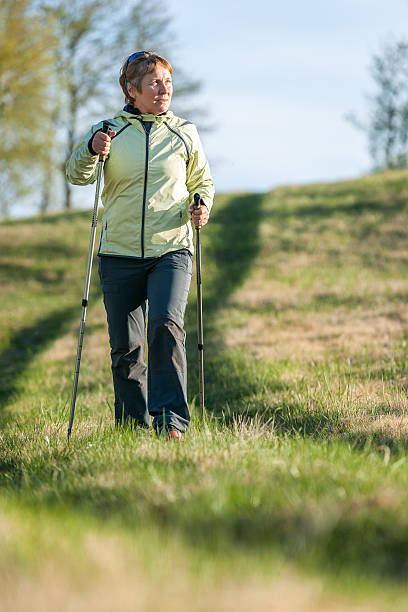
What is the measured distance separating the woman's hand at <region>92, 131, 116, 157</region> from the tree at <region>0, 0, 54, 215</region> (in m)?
19.1

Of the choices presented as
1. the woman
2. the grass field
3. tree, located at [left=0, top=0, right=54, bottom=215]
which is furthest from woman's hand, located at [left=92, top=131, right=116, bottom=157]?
tree, located at [left=0, top=0, right=54, bottom=215]

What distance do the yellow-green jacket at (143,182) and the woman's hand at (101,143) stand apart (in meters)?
0.11

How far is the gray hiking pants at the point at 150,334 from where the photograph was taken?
4.56 meters

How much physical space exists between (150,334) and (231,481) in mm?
1771

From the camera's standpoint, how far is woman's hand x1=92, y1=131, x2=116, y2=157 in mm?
4547

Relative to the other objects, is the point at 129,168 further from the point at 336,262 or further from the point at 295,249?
the point at 295,249

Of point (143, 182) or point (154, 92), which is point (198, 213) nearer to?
point (143, 182)

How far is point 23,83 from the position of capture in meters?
23.0

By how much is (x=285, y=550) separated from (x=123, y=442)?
69.7 inches

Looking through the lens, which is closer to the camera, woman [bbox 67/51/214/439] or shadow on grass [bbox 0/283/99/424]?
woman [bbox 67/51/214/439]

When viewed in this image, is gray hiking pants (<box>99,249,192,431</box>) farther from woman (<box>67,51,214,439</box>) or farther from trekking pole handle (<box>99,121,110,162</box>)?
trekking pole handle (<box>99,121,110,162</box>)

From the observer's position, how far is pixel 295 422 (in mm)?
4879

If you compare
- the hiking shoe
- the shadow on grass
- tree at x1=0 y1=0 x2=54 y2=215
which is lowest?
the shadow on grass

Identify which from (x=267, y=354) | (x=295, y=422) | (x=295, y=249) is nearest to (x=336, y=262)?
(x=295, y=249)
